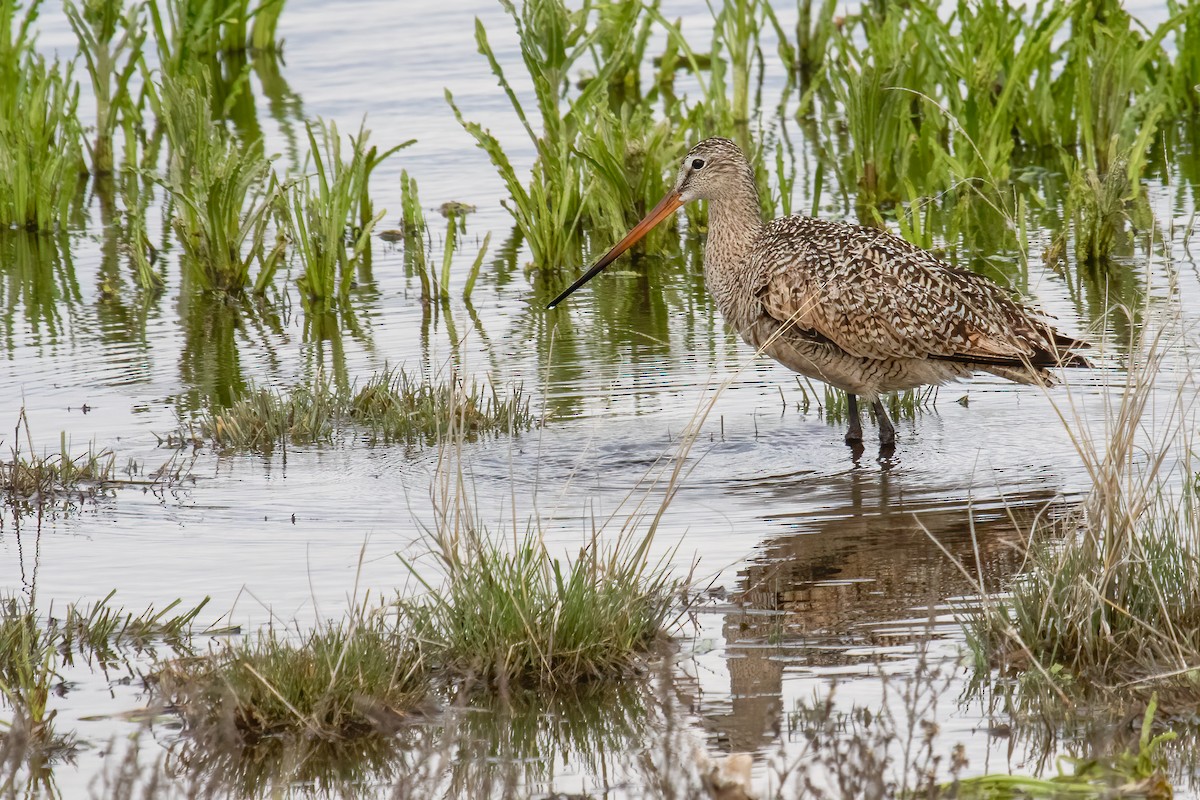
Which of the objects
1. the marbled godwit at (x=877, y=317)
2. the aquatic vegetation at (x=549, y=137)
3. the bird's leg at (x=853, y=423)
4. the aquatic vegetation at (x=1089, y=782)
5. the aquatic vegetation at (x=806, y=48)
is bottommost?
the aquatic vegetation at (x=1089, y=782)

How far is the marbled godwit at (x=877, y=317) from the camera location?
23.8ft

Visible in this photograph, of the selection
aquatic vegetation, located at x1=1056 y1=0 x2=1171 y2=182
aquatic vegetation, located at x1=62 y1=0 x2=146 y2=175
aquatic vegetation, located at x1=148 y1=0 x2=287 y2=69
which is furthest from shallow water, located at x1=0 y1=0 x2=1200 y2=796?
aquatic vegetation, located at x1=148 y1=0 x2=287 y2=69

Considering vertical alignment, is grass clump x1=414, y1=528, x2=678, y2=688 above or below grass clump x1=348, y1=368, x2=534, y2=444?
below

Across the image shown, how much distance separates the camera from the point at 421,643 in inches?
188

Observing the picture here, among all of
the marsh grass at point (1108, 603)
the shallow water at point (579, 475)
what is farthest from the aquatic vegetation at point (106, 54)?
the marsh grass at point (1108, 603)

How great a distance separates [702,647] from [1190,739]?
4.60ft

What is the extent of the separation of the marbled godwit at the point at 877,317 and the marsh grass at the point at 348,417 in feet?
3.89

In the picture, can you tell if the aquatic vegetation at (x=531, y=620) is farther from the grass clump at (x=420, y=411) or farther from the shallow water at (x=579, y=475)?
the grass clump at (x=420, y=411)

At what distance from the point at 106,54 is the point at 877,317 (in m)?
6.80

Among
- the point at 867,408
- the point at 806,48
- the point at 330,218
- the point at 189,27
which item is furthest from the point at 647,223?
the point at 806,48

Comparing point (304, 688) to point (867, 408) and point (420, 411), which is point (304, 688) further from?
point (867, 408)

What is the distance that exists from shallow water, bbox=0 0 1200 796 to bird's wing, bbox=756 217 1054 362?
353 mm

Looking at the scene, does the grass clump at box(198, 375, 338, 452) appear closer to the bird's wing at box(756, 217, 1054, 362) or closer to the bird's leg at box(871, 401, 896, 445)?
the bird's wing at box(756, 217, 1054, 362)

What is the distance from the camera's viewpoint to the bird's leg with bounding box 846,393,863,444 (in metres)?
7.62
